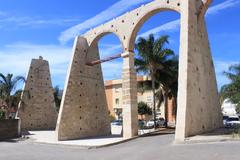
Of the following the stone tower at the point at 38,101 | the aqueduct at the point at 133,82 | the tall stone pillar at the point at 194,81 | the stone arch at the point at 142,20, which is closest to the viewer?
the tall stone pillar at the point at 194,81

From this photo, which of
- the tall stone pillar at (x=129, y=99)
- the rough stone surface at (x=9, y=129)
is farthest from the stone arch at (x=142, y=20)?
the rough stone surface at (x=9, y=129)

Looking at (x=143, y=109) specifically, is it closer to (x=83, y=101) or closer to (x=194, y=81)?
(x=83, y=101)

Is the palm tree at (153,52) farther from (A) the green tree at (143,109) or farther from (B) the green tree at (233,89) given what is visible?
(A) the green tree at (143,109)

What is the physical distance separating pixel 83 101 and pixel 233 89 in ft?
38.1

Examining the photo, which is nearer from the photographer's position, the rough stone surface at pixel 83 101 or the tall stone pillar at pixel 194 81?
the tall stone pillar at pixel 194 81

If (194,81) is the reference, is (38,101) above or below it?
below

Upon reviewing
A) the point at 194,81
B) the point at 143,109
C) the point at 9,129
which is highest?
the point at 194,81

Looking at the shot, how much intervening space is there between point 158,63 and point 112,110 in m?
32.6

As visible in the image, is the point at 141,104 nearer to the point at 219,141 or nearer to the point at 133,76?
the point at 133,76

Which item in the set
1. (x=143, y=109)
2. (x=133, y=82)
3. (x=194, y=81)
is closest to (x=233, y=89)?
(x=194, y=81)

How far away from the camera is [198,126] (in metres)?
16.8

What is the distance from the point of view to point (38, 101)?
35.1 m

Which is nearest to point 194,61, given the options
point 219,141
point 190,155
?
point 219,141

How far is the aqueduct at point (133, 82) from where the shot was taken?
53.6ft
